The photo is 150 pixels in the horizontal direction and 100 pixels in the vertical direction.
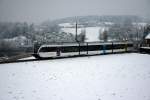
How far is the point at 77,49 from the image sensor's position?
1127 inches

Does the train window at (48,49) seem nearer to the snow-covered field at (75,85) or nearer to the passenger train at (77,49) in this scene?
the passenger train at (77,49)

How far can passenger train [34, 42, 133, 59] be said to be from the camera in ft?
83.9

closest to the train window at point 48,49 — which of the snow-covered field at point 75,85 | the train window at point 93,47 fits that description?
the train window at point 93,47

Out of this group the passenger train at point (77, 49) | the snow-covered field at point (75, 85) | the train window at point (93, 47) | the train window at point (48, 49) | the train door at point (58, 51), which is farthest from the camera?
the train window at point (93, 47)

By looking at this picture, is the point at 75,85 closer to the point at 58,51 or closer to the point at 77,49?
the point at 58,51

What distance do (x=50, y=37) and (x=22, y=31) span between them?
104 ft

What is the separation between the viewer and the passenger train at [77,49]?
25.6m

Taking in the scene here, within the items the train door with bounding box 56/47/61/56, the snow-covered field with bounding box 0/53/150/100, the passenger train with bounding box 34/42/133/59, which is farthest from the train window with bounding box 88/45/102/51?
the snow-covered field with bounding box 0/53/150/100

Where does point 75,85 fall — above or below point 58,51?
below

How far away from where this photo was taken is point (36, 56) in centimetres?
2542

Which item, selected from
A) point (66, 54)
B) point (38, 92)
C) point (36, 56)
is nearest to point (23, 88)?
point (38, 92)

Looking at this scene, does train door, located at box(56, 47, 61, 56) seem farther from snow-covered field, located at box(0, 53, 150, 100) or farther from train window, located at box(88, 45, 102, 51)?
snow-covered field, located at box(0, 53, 150, 100)

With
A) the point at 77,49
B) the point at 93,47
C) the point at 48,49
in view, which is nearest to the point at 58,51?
the point at 48,49

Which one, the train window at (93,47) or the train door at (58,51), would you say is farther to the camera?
the train window at (93,47)
